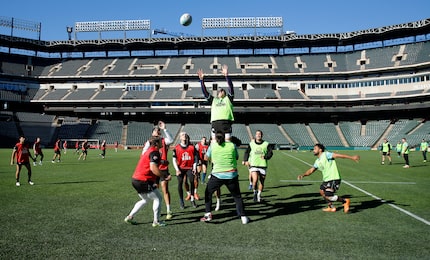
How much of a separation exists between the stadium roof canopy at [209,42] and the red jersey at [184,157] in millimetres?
64282

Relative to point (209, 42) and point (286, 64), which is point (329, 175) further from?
point (209, 42)

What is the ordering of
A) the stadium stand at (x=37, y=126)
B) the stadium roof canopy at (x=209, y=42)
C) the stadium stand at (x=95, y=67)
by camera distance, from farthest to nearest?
the stadium stand at (x=95, y=67), the stadium roof canopy at (x=209, y=42), the stadium stand at (x=37, y=126)

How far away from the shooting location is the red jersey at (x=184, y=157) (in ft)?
31.4

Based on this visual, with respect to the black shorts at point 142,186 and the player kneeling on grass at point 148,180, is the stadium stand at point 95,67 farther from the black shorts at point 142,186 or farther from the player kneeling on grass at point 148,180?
the black shorts at point 142,186

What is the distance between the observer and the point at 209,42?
71.9 m

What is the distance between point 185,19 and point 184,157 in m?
62.5

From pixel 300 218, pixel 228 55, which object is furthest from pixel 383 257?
pixel 228 55

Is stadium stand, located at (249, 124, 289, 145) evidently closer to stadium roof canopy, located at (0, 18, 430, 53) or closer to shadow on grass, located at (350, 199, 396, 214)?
stadium roof canopy, located at (0, 18, 430, 53)

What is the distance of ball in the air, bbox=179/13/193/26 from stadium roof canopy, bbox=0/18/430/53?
397 centimetres

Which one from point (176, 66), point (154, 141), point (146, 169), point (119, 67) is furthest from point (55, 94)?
point (146, 169)

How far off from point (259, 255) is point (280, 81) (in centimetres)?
6650

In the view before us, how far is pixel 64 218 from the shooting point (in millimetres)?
7781

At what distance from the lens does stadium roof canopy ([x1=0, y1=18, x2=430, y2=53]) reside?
6738 cm

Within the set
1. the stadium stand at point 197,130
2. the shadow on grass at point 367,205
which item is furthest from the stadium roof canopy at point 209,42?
the shadow on grass at point 367,205
